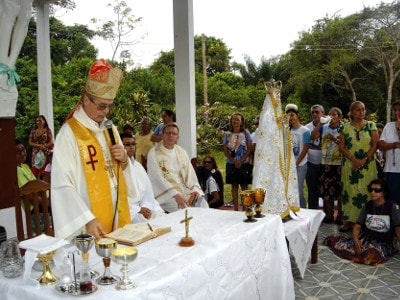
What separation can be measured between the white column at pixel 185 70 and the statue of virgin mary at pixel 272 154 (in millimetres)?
2246

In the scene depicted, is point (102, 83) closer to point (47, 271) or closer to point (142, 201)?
point (142, 201)

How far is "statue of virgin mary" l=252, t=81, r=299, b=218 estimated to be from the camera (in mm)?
3953

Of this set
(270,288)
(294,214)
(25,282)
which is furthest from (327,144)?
(25,282)

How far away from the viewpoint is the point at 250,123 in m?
14.3

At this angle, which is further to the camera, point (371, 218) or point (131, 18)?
point (131, 18)

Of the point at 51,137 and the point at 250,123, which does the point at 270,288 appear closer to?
the point at 51,137

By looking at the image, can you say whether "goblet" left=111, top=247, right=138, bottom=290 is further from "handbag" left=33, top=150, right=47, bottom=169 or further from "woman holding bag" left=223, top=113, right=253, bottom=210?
"handbag" left=33, top=150, right=47, bottom=169

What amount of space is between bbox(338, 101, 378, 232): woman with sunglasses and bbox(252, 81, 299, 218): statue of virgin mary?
1779mm

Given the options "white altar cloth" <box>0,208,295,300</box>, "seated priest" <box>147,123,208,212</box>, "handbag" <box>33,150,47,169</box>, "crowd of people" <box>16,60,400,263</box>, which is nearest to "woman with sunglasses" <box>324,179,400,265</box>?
"crowd of people" <box>16,60,400,263</box>

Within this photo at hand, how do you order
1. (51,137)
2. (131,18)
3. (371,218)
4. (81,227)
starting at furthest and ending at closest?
(131,18)
(51,137)
(371,218)
(81,227)

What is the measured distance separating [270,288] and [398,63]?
13150 millimetres

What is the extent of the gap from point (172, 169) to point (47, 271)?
3000mm

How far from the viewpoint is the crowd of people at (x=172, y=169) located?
8.77 feet

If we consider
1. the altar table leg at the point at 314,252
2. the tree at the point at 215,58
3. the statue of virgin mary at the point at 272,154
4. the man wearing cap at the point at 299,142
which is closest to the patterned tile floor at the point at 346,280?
the altar table leg at the point at 314,252
